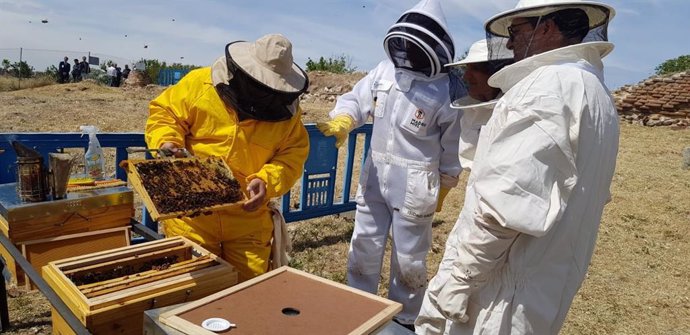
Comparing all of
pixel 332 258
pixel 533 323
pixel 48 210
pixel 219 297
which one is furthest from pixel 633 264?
pixel 48 210

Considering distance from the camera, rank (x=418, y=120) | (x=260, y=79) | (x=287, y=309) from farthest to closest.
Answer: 1. (x=418, y=120)
2. (x=260, y=79)
3. (x=287, y=309)

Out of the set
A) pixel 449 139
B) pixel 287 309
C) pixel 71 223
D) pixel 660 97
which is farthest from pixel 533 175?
pixel 660 97

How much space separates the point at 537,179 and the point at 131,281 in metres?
1.51

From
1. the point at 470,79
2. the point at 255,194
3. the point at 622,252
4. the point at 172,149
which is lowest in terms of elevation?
the point at 622,252

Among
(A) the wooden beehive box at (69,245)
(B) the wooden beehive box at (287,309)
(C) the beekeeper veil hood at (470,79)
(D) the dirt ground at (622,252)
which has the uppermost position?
(C) the beekeeper veil hood at (470,79)

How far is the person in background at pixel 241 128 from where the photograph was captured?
2.37 meters

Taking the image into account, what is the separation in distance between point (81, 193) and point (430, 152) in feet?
6.97

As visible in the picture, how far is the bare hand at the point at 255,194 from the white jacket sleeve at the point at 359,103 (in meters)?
1.26

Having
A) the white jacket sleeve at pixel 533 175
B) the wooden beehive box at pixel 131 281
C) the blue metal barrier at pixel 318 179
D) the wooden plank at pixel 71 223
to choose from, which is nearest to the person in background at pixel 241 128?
the wooden plank at pixel 71 223

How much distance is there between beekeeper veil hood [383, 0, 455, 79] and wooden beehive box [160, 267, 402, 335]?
1.85 meters

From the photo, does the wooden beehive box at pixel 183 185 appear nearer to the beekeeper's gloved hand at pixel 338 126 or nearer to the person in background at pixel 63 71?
the beekeeper's gloved hand at pixel 338 126

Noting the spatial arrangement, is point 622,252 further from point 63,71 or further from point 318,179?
point 63,71

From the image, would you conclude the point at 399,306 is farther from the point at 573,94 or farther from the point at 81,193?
the point at 81,193

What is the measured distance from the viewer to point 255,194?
2.39 meters
